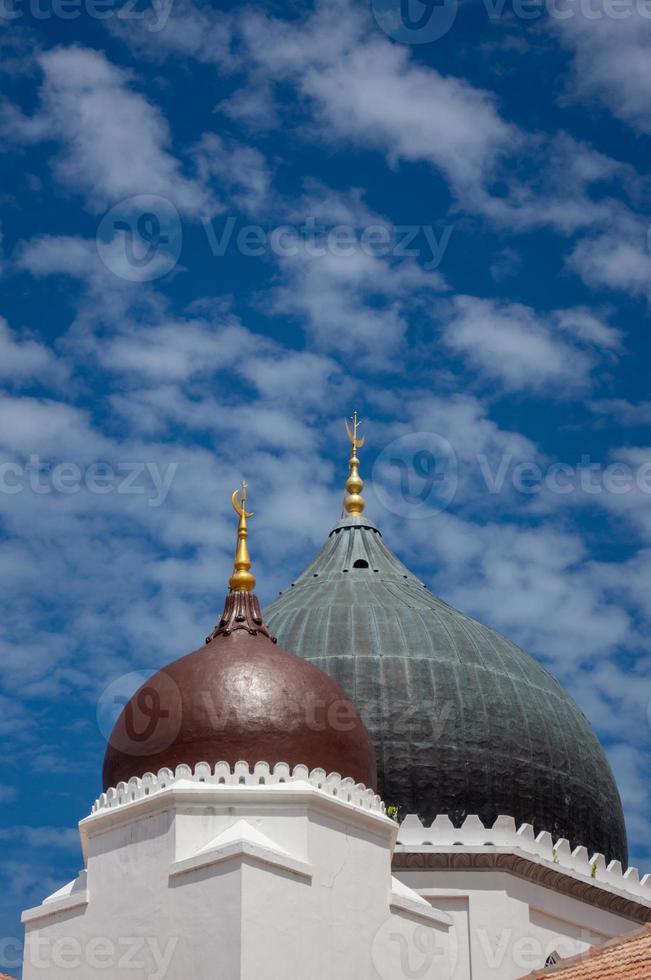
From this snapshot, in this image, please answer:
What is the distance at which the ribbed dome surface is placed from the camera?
2906cm

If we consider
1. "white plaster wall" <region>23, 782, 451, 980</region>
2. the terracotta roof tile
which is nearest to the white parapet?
"white plaster wall" <region>23, 782, 451, 980</region>

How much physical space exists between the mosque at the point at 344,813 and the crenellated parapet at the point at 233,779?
1.1 inches

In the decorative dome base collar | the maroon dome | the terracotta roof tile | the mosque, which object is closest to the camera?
the terracotta roof tile

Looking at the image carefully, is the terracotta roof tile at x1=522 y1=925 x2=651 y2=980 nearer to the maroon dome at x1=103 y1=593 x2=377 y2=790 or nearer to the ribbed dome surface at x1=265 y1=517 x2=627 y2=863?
the maroon dome at x1=103 y1=593 x2=377 y2=790

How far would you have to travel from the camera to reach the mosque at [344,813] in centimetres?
2214

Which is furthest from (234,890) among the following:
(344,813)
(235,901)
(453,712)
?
(453,712)

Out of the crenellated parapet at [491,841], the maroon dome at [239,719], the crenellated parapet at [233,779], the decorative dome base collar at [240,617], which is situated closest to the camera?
the crenellated parapet at [233,779]

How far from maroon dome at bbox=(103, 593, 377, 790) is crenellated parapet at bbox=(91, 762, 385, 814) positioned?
154 millimetres

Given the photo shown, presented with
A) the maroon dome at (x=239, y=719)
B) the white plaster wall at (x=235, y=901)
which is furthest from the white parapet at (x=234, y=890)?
the maroon dome at (x=239, y=719)

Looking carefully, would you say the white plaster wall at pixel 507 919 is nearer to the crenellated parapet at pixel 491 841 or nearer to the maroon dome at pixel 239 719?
the crenellated parapet at pixel 491 841

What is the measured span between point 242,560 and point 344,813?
16.1 feet

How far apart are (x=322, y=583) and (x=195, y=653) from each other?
774 cm

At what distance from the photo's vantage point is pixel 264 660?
24719 mm

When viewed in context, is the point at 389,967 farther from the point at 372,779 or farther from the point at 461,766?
the point at 461,766
